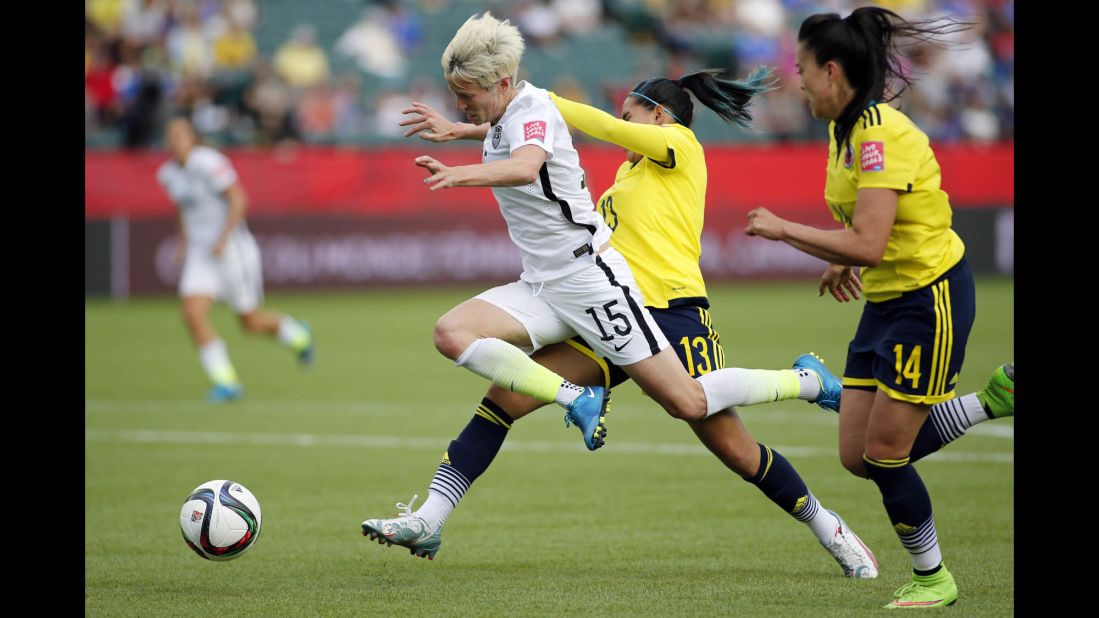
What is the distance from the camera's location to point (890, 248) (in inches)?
219

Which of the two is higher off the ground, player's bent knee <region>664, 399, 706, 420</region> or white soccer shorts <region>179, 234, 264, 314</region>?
player's bent knee <region>664, 399, 706, 420</region>

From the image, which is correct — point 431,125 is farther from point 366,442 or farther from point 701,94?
point 366,442

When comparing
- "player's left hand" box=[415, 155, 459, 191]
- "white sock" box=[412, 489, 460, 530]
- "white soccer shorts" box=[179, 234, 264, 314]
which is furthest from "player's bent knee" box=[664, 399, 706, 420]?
"white soccer shorts" box=[179, 234, 264, 314]

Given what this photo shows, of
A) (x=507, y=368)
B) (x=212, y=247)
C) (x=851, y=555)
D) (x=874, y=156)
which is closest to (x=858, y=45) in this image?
(x=874, y=156)

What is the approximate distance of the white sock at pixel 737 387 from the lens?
620 cm

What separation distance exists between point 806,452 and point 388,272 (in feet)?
44.4

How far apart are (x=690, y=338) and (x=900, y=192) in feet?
4.46

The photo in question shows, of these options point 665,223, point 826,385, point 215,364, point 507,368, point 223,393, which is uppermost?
point 665,223

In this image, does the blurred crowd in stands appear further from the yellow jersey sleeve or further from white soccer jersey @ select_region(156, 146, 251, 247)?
the yellow jersey sleeve

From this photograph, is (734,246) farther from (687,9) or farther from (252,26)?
(252,26)

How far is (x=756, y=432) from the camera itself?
10.8 meters

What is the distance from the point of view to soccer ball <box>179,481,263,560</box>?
6.18 metres

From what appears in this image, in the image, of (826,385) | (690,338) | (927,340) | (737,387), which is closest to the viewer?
(927,340)

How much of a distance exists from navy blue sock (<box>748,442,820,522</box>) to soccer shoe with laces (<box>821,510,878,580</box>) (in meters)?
0.15
